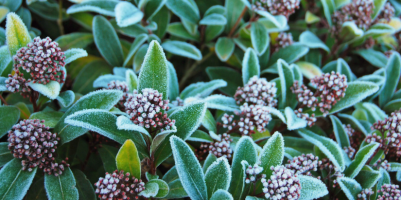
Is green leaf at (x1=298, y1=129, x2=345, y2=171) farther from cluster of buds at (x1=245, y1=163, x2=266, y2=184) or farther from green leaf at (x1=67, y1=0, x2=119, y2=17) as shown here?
green leaf at (x1=67, y1=0, x2=119, y2=17)

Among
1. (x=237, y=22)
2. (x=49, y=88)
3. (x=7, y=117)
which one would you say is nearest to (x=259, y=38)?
(x=237, y=22)

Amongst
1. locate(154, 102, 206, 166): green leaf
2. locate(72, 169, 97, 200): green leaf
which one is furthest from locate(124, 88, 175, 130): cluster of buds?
locate(72, 169, 97, 200): green leaf

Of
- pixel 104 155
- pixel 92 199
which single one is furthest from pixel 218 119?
pixel 92 199

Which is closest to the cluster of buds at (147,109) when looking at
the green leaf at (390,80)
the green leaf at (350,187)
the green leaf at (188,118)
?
the green leaf at (188,118)

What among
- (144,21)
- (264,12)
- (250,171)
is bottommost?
(250,171)

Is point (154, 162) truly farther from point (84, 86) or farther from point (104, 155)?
point (84, 86)

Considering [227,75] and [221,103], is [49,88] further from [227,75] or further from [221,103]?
[227,75]
